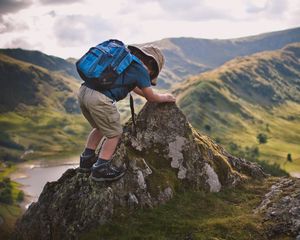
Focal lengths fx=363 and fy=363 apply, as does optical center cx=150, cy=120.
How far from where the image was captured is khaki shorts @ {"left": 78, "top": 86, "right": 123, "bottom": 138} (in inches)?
431

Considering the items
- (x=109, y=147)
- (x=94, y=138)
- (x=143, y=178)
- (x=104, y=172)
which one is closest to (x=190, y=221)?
(x=143, y=178)

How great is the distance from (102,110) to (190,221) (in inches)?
169

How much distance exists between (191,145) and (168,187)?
7.65 ft

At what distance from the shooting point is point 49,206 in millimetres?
12562

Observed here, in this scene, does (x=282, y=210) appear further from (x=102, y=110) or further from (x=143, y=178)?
(x=102, y=110)

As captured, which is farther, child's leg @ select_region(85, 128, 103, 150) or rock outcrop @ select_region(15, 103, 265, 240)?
child's leg @ select_region(85, 128, 103, 150)

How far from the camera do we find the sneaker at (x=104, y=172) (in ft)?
37.8

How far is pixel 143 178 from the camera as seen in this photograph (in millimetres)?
12438

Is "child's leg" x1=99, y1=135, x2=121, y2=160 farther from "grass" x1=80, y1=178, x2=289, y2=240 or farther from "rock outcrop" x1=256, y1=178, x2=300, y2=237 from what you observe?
"rock outcrop" x1=256, y1=178, x2=300, y2=237

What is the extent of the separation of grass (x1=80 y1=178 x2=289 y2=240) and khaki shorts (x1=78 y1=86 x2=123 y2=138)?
8.50 ft

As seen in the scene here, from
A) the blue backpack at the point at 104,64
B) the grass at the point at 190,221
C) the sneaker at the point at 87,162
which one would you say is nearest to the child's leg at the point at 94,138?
the sneaker at the point at 87,162

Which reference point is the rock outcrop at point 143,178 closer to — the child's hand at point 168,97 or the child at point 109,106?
the child at point 109,106

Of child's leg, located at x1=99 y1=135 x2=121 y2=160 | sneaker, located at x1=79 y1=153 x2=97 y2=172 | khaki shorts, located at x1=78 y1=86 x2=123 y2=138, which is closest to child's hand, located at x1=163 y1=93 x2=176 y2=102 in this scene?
khaki shorts, located at x1=78 y1=86 x2=123 y2=138

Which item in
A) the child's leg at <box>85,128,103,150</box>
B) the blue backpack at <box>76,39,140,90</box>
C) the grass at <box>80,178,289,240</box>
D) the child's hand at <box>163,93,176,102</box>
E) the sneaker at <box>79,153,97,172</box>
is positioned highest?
the blue backpack at <box>76,39,140,90</box>
